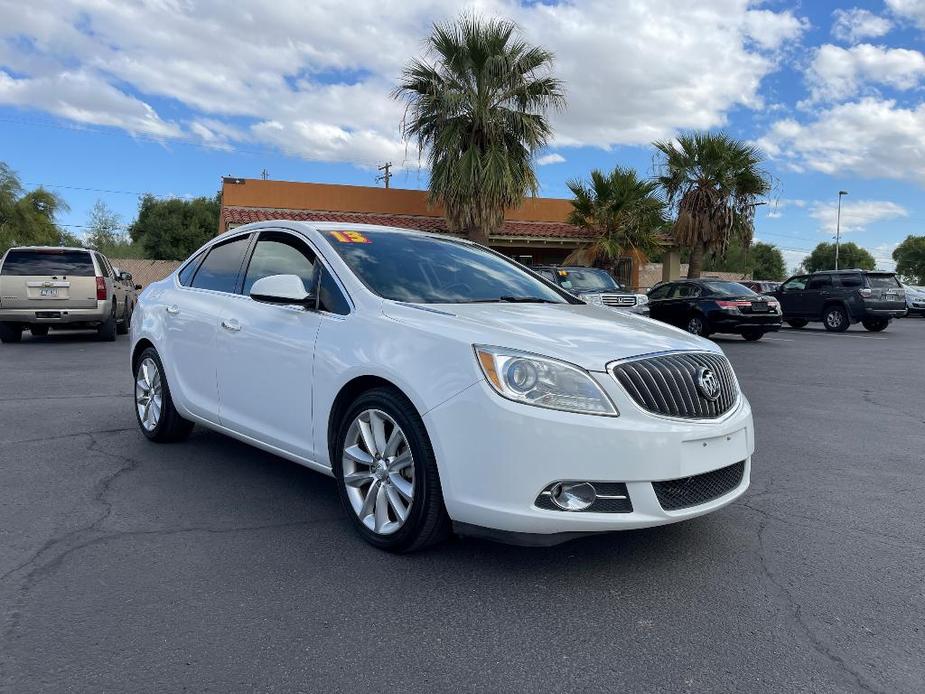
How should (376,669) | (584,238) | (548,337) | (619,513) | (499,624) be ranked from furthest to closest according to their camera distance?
1. (584,238)
2. (548,337)
3. (619,513)
4. (499,624)
5. (376,669)

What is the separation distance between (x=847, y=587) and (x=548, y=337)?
1665 mm

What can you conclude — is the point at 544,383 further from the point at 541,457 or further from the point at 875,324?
the point at 875,324

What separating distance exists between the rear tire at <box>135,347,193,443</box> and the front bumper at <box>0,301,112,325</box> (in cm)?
835

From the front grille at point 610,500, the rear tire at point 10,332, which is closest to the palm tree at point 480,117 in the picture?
the rear tire at point 10,332

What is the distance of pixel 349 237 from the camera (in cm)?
439

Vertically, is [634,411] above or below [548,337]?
below

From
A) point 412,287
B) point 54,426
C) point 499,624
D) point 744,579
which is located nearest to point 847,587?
point 744,579

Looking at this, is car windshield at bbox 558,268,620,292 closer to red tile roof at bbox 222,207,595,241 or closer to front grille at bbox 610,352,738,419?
red tile roof at bbox 222,207,595,241

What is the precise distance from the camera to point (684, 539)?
375cm

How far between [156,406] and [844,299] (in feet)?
61.8

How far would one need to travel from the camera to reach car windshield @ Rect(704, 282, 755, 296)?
16703 millimetres

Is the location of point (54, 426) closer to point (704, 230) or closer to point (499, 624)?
point (499, 624)

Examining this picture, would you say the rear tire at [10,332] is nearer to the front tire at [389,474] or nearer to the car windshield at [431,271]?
Answer: the car windshield at [431,271]

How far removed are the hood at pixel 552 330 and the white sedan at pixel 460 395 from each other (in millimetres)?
11
